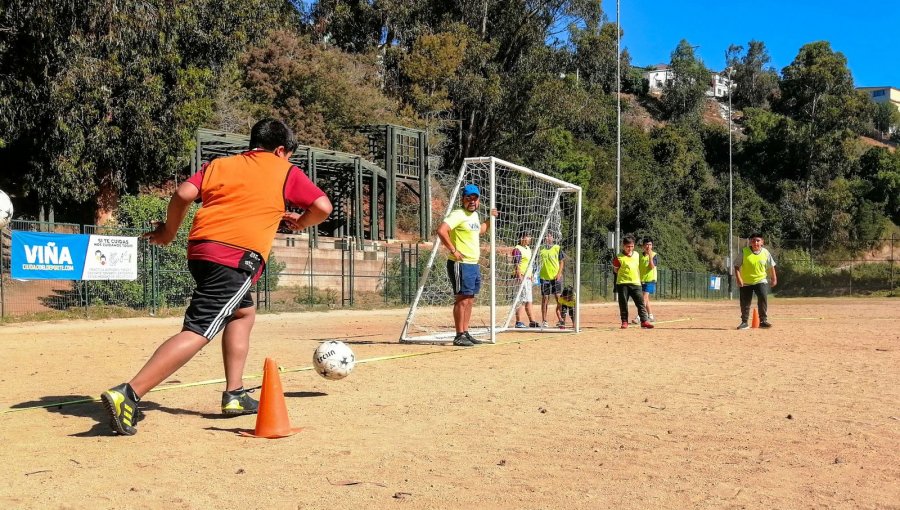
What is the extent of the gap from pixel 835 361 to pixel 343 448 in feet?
21.6

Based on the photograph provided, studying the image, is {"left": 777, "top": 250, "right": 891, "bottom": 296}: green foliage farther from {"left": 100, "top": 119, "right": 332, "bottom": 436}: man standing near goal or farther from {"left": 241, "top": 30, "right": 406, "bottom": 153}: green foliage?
{"left": 100, "top": 119, "right": 332, "bottom": 436}: man standing near goal

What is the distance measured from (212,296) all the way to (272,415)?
84 centimetres

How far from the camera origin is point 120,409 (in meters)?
5.20

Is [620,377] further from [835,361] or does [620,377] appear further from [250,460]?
[250,460]

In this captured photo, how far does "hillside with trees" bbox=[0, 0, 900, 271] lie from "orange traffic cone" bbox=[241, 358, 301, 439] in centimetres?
2042

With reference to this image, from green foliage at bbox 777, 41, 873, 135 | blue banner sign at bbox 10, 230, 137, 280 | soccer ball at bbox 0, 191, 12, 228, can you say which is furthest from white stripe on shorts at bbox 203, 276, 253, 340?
green foliage at bbox 777, 41, 873, 135

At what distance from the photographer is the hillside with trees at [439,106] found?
2397 centimetres

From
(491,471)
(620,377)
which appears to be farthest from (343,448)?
(620,377)

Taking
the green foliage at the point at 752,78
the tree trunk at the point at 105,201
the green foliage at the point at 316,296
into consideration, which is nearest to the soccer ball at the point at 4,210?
the green foliage at the point at 316,296

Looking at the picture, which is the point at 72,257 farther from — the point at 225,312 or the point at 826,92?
the point at 826,92

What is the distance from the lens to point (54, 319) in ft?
61.6

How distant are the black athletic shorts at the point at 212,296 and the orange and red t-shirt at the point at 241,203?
57 mm

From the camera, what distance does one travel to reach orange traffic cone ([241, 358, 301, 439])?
533 centimetres

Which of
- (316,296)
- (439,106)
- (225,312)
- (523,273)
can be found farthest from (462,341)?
(439,106)
